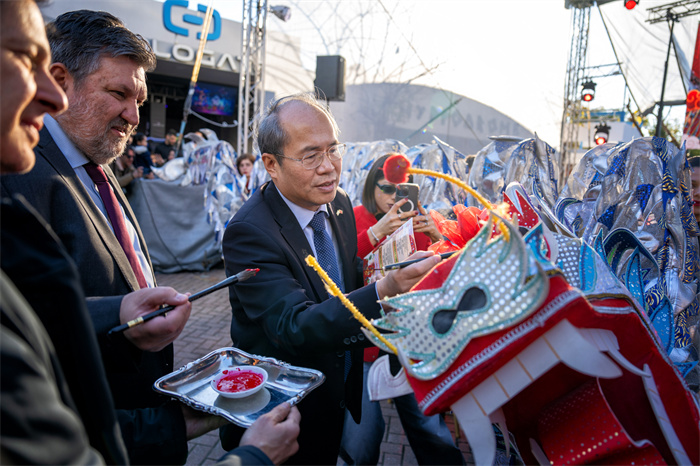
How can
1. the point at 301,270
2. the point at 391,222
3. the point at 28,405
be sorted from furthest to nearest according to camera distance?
the point at 391,222 → the point at 301,270 → the point at 28,405

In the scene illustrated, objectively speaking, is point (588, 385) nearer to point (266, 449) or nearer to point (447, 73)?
point (266, 449)

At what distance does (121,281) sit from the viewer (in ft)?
5.08

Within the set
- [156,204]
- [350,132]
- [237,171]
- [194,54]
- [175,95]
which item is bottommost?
[156,204]

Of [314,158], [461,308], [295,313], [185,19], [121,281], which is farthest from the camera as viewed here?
[185,19]

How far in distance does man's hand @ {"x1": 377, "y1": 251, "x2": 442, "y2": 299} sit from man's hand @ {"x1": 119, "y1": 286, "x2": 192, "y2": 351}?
62 cm

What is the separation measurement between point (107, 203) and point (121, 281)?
0.36 meters

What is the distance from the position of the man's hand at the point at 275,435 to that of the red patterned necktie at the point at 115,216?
887 mm

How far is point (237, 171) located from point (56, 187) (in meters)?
6.61

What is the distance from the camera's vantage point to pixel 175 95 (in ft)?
52.6

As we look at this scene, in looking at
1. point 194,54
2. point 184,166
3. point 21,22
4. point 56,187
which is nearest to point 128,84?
point 56,187

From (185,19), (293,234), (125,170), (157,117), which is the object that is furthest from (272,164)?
(157,117)

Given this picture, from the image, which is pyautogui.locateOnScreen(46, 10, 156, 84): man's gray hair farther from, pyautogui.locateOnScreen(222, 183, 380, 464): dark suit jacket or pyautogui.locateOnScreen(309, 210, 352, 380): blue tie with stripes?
pyautogui.locateOnScreen(309, 210, 352, 380): blue tie with stripes

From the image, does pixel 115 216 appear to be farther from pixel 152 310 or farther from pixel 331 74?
pixel 331 74

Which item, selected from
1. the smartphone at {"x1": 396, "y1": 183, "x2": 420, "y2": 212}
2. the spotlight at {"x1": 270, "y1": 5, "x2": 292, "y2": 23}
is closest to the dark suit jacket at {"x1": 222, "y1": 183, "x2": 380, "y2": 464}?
the smartphone at {"x1": 396, "y1": 183, "x2": 420, "y2": 212}
